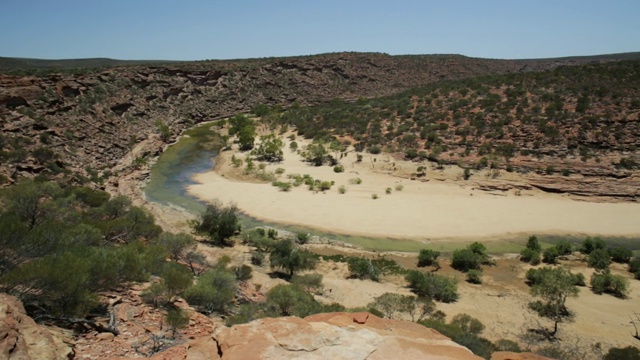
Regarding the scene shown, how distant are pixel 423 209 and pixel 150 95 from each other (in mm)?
47733

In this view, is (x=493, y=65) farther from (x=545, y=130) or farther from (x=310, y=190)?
(x=310, y=190)

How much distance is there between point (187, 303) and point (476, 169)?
30.1 meters

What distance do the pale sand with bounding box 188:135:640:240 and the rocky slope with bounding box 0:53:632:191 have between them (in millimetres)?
11892

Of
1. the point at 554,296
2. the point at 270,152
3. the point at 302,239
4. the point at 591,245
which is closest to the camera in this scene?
the point at 554,296

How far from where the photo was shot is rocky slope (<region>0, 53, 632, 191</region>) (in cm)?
3017

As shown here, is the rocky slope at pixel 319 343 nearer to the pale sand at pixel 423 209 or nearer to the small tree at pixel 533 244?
the small tree at pixel 533 244

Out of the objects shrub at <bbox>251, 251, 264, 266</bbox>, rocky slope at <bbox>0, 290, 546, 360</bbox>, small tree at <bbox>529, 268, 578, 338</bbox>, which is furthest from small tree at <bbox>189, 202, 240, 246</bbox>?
small tree at <bbox>529, 268, 578, 338</bbox>

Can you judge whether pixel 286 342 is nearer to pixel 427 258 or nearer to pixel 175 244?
pixel 175 244

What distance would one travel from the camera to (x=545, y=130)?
36.3 metres

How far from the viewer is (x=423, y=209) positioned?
27.5 metres

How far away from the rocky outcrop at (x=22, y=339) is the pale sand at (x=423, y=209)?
64.5ft

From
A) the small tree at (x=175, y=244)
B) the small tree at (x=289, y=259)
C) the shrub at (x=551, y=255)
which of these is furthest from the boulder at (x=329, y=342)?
the shrub at (x=551, y=255)

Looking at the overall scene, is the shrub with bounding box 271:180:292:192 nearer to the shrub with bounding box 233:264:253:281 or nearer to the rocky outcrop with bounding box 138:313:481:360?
the shrub with bounding box 233:264:253:281

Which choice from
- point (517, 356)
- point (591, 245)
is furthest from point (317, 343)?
point (591, 245)
